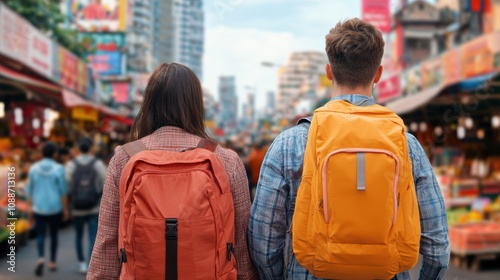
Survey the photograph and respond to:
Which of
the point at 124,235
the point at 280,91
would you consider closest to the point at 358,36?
the point at 124,235

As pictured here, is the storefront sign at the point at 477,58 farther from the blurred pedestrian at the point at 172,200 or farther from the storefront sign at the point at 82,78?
the storefront sign at the point at 82,78

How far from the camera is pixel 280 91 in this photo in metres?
163

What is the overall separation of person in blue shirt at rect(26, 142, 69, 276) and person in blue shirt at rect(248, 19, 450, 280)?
20.3ft

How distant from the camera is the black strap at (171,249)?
2059 mm

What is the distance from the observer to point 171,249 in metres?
2.07

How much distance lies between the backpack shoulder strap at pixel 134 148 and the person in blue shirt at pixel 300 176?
1.64 feet

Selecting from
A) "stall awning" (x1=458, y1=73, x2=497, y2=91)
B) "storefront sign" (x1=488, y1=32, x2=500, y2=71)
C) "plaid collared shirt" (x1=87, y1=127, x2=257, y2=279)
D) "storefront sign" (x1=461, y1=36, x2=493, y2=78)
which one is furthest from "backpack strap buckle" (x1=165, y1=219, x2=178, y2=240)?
"storefront sign" (x1=461, y1=36, x2=493, y2=78)

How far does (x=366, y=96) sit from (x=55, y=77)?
14.8 m

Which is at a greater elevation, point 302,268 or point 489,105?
point 489,105

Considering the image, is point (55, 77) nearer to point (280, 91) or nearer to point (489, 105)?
point (489, 105)

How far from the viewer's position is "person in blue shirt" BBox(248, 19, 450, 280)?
221cm

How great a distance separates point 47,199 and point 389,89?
48.9ft

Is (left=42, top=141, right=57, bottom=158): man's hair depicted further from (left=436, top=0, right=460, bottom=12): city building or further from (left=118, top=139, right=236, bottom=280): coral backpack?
(left=436, top=0, right=460, bottom=12): city building

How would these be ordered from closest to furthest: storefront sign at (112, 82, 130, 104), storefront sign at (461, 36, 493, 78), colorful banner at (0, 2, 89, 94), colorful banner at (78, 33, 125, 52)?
colorful banner at (0, 2, 89, 94), storefront sign at (461, 36, 493, 78), storefront sign at (112, 82, 130, 104), colorful banner at (78, 33, 125, 52)
